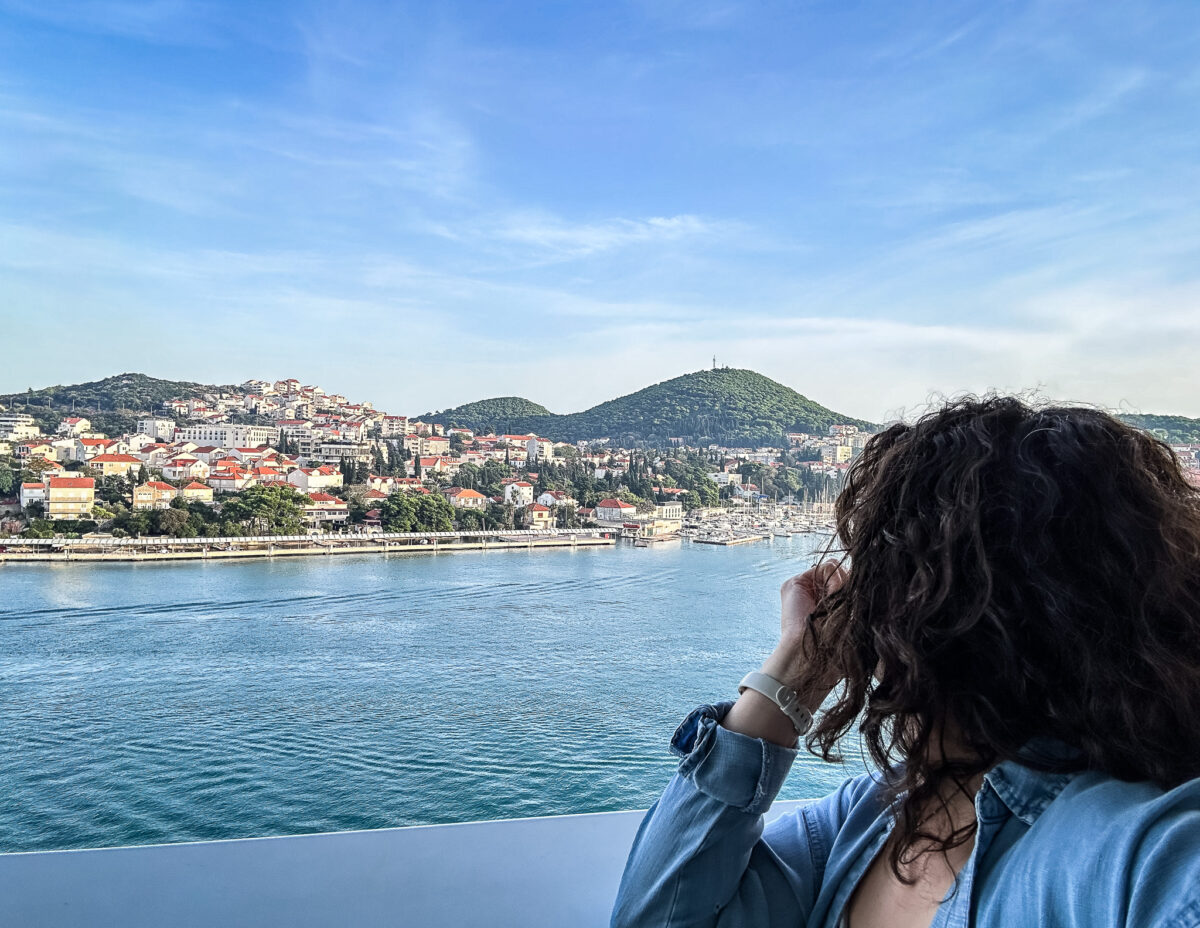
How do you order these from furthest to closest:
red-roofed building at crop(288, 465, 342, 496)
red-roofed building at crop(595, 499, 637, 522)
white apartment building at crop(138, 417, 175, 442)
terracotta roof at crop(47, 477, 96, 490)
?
red-roofed building at crop(595, 499, 637, 522)
red-roofed building at crop(288, 465, 342, 496)
white apartment building at crop(138, 417, 175, 442)
terracotta roof at crop(47, 477, 96, 490)

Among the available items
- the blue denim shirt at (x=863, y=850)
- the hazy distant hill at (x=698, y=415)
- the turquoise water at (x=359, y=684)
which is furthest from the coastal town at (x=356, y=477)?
the blue denim shirt at (x=863, y=850)

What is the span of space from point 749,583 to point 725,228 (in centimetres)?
269

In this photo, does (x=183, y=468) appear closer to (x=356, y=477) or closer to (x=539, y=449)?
(x=356, y=477)

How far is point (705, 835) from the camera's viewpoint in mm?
595

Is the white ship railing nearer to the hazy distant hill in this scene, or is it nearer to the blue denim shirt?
the blue denim shirt

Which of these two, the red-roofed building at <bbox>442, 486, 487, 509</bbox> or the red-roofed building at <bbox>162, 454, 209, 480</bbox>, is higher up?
the red-roofed building at <bbox>162, 454, 209, 480</bbox>

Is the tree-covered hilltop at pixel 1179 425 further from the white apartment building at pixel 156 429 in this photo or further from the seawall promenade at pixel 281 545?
the white apartment building at pixel 156 429

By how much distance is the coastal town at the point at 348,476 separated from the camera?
13.9 feet

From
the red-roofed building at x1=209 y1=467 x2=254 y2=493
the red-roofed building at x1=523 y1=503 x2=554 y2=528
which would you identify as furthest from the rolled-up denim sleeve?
the red-roofed building at x1=523 y1=503 x2=554 y2=528

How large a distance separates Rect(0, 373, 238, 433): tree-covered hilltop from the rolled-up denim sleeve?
453 centimetres

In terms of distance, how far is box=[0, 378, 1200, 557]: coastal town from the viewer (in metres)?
4.25

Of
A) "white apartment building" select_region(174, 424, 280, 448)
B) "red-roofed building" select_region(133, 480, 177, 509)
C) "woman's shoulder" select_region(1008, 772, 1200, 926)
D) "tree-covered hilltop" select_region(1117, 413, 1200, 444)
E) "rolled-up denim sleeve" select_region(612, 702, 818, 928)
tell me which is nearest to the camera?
"woman's shoulder" select_region(1008, 772, 1200, 926)

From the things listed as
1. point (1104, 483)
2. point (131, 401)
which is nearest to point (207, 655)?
point (131, 401)

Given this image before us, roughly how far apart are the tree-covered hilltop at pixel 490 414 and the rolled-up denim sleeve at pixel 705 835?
5399mm
